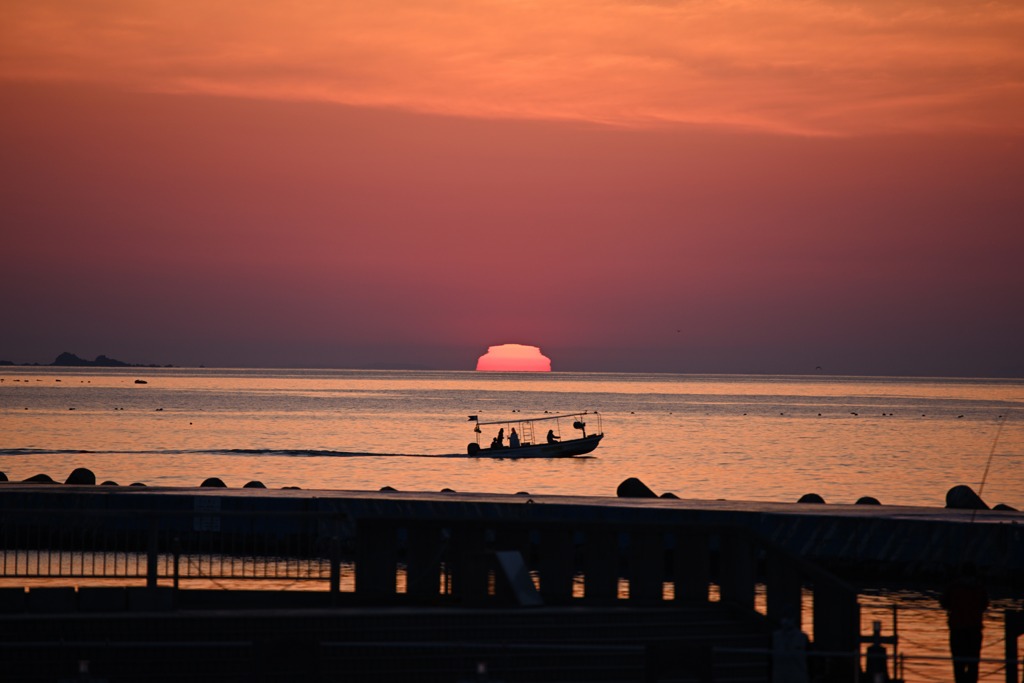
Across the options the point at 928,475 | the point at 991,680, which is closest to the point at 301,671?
the point at 991,680

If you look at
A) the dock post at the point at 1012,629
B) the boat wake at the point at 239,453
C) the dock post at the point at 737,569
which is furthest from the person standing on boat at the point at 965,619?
the boat wake at the point at 239,453

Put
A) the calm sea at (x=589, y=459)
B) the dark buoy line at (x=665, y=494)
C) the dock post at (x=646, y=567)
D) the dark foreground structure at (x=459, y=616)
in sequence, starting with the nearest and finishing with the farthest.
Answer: the dark foreground structure at (x=459, y=616) → the dock post at (x=646, y=567) → the dark buoy line at (x=665, y=494) → the calm sea at (x=589, y=459)

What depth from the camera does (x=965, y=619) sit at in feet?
61.2

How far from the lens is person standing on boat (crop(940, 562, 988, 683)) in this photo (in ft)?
60.9

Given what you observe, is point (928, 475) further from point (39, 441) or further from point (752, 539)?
point (752, 539)

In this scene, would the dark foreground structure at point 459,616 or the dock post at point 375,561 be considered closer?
the dark foreground structure at point 459,616

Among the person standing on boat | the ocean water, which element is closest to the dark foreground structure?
the person standing on boat

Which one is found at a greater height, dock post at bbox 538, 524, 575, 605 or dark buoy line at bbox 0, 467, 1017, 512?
dock post at bbox 538, 524, 575, 605

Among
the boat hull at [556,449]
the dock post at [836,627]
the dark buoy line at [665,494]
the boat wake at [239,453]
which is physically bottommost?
the boat wake at [239,453]

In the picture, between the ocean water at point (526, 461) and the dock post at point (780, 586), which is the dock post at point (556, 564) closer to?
the dock post at point (780, 586)

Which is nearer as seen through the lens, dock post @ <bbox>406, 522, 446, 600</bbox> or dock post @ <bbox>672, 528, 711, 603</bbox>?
dock post @ <bbox>406, 522, 446, 600</bbox>

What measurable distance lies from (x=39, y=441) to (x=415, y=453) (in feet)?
106

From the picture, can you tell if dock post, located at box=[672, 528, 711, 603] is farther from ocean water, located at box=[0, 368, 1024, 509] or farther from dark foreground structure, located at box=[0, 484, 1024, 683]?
ocean water, located at box=[0, 368, 1024, 509]

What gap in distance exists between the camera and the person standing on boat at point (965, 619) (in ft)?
60.9
